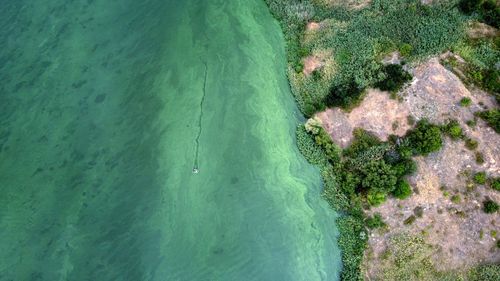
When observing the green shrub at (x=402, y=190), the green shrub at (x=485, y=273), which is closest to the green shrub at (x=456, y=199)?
the green shrub at (x=402, y=190)

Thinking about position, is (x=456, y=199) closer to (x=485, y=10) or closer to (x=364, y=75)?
(x=364, y=75)

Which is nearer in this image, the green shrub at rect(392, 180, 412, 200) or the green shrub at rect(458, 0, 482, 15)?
the green shrub at rect(392, 180, 412, 200)

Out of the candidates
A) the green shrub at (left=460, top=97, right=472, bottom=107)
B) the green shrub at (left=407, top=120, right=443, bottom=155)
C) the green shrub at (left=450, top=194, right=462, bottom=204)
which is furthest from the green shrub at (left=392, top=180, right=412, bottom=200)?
the green shrub at (left=460, top=97, right=472, bottom=107)

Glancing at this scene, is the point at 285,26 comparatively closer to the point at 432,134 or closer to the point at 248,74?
the point at 248,74

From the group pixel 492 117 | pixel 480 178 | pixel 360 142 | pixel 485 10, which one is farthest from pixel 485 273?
pixel 485 10

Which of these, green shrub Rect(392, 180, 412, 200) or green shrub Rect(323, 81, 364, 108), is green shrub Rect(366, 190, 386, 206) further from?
green shrub Rect(323, 81, 364, 108)

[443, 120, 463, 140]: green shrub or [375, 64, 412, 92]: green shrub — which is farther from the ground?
[375, 64, 412, 92]: green shrub
